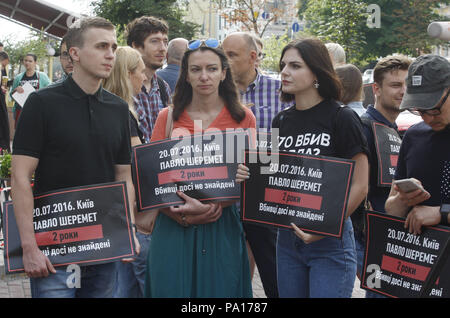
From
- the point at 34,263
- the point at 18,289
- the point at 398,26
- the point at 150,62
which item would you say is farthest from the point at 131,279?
the point at 398,26

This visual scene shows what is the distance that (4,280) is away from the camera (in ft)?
19.9

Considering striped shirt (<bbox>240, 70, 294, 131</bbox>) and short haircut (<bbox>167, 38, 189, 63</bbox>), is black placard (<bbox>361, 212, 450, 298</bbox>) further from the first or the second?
short haircut (<bbox>167, 38, 189, 63</bbox>)

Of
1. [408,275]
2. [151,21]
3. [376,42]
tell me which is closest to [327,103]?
[408,275]

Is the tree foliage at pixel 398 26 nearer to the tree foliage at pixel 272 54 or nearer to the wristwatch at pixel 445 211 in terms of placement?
the tree foliage at pixel 272 54

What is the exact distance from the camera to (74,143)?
3297mm

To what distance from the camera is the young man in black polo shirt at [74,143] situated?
3.19 metres

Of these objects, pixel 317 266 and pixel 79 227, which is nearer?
pixel 79 227

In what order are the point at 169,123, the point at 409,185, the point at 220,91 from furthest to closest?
1. the point at 220,91
2. the point at 169,123
3. the point at 409,185

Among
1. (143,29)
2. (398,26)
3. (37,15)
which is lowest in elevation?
(143,29)

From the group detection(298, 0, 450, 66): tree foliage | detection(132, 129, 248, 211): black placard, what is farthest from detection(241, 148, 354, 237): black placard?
detection(298, 0, 450, 66): tree foliage

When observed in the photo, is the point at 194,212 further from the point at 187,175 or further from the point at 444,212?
the point at 444,212

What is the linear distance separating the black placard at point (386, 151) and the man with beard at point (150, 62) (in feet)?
6.23

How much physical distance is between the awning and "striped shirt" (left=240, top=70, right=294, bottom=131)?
17.8 meters

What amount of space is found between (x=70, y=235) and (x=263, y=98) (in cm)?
273
